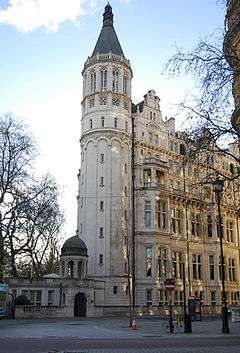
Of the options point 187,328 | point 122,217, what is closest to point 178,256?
point 122,217

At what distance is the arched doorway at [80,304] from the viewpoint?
5562 centimetres

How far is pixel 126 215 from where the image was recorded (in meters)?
62.5

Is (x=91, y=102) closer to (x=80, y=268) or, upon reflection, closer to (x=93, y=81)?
(x=93, y=81)

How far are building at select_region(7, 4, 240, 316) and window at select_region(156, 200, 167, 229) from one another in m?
0.13

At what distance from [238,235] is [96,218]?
26976 mm

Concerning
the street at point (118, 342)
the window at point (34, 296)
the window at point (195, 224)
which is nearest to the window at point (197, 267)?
the window at point (195, 224)

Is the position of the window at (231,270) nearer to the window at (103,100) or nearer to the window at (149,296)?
the window at (149,296)

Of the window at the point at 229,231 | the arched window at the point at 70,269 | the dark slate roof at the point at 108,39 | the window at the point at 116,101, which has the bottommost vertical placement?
the arched window at the point at 70,269

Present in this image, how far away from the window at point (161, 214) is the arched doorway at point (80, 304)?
47.3 feet

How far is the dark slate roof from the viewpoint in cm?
Result: 6842

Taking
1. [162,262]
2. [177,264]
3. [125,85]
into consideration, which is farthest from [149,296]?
[125,85]

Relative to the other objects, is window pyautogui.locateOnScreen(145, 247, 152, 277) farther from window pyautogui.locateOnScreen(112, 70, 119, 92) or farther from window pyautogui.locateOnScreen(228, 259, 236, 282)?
window pyautogui.locateOnScreen(112, 70, 119, 92)

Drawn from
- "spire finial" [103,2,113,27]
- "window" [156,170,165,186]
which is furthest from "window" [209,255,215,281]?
"spire finial" [103,2,113,27]

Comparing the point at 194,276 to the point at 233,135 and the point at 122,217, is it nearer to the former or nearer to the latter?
the point at 122,217
